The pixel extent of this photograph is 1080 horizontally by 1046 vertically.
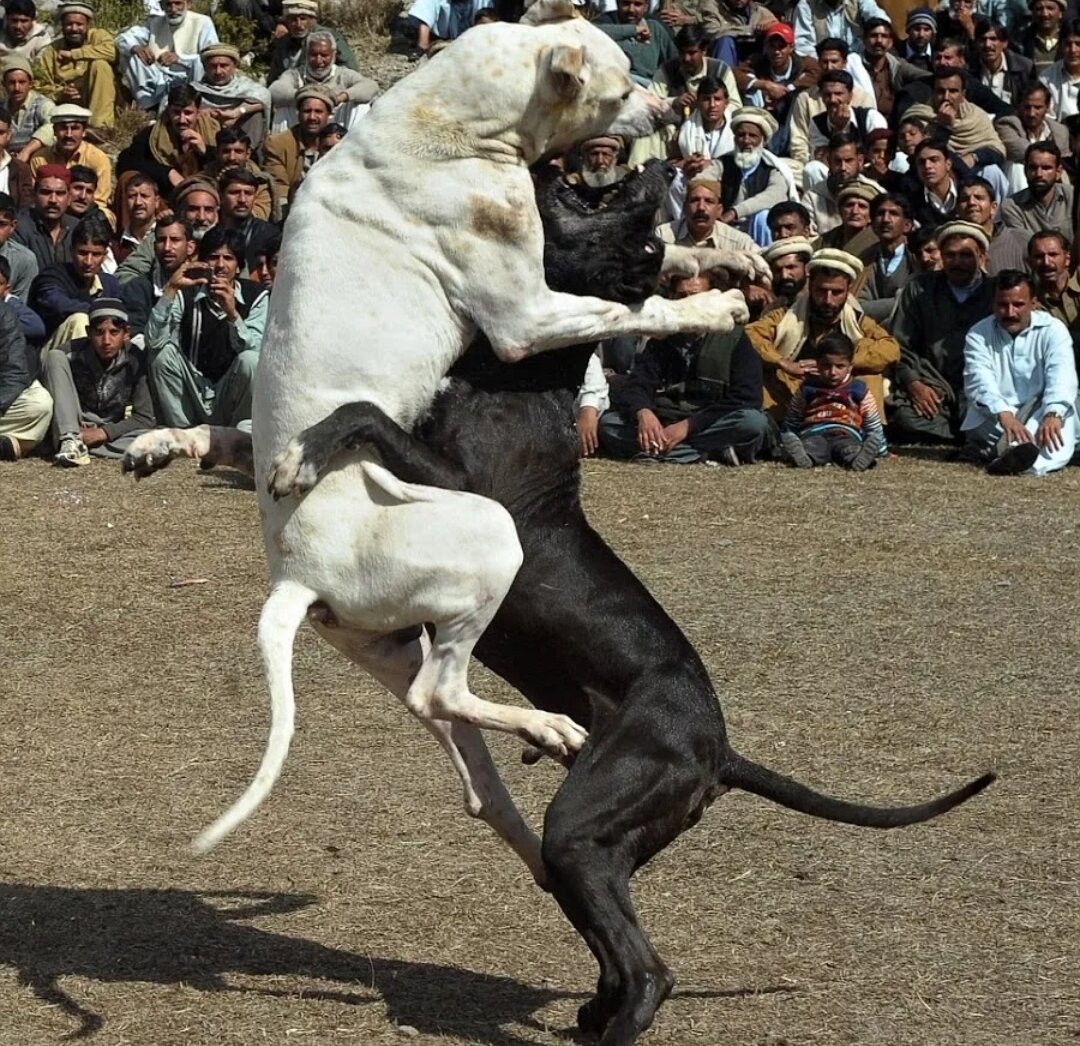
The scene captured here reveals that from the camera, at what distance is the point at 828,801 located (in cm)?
479

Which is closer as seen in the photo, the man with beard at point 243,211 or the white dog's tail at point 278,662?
the white dog's tail at point 278,662

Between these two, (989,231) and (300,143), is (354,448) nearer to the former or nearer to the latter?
(989,231)

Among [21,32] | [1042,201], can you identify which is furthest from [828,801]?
[21,32]

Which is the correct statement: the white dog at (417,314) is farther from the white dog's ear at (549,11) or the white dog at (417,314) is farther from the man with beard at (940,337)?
the man with beard at (940,337)

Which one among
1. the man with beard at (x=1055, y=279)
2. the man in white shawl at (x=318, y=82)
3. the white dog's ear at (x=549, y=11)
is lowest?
the man in white shawl at (x=318, y=82)

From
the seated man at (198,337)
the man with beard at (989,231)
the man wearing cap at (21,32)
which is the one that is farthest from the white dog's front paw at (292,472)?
the man wearing cap at (21,32)

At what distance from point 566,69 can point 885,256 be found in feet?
28.1

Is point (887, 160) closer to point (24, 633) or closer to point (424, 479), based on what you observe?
point (24, 633)

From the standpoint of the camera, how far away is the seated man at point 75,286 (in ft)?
38.2

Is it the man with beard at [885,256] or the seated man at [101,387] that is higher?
the man with beard at [885,256]

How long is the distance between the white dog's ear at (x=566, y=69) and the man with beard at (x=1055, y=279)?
813 cm

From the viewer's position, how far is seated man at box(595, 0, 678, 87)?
1483 cm

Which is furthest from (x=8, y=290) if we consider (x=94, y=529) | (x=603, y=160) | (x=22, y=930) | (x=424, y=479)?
(x=424, y=479)

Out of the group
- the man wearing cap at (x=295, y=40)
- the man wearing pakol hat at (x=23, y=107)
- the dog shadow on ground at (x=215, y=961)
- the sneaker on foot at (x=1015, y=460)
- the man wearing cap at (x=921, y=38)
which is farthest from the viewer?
the man wearing cap at (x=921, y=38)
